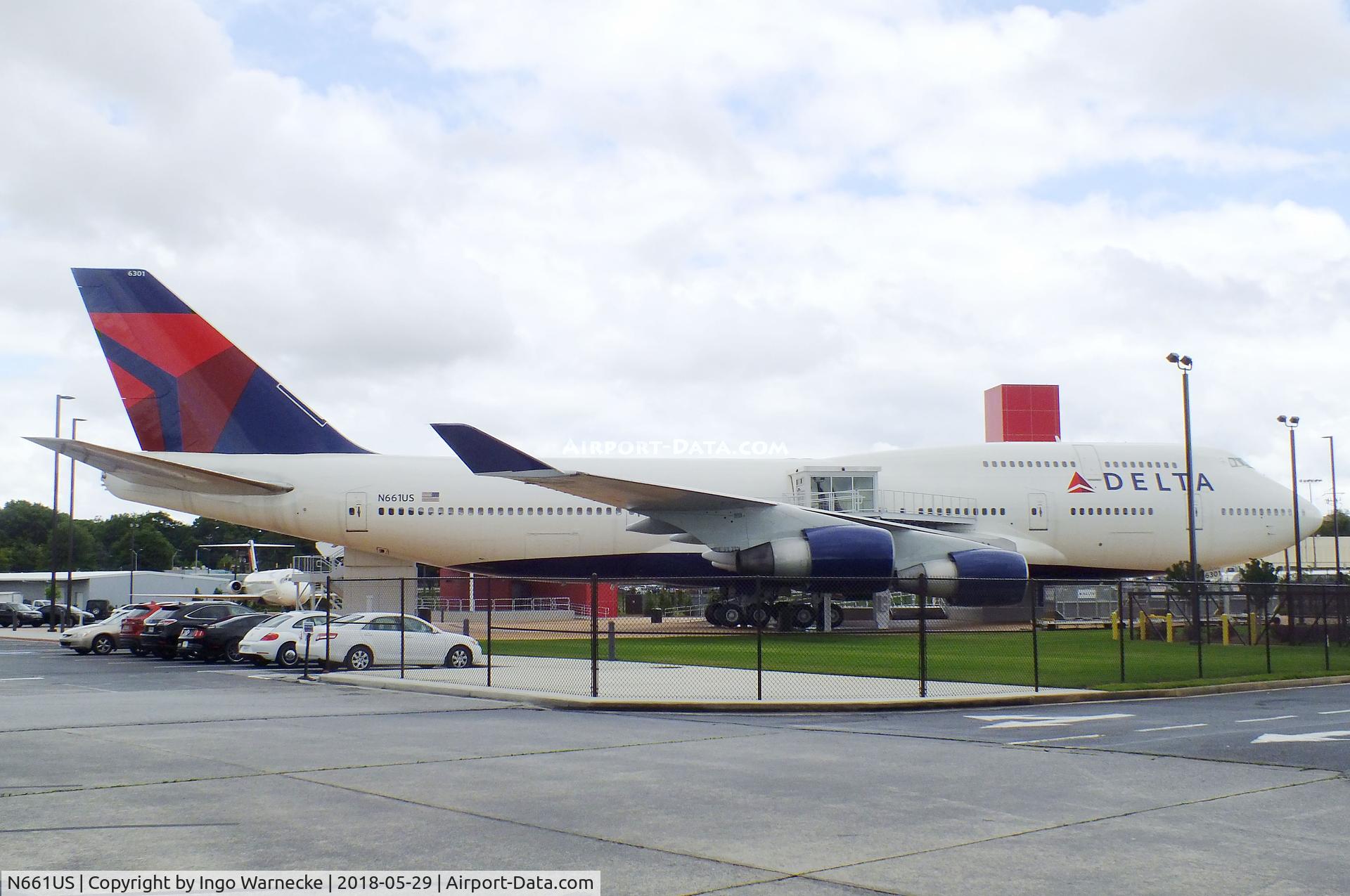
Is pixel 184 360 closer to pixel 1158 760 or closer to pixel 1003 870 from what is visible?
pixel 1158 760

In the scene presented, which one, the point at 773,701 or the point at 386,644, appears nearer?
the point at 773,701

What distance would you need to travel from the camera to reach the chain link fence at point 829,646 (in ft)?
59.5

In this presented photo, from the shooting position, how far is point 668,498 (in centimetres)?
2903

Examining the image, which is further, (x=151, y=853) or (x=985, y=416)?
(x=985, y=416)

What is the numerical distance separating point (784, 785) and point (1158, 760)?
361 cm

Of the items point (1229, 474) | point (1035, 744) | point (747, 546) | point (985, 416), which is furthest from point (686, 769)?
point (985, 416)

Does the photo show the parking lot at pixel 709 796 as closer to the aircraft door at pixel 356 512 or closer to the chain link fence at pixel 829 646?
the chain link fence at pixel 829 646

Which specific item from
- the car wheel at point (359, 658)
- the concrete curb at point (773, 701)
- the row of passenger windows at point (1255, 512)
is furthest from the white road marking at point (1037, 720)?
the row of passenger windows at point (1255, 512)

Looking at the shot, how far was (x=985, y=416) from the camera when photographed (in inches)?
2667

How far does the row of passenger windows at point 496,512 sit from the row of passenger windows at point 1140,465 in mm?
15209

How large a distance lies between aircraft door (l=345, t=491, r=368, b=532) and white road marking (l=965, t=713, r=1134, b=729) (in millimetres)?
22468

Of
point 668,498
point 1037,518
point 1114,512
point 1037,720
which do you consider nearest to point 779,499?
point 668,498

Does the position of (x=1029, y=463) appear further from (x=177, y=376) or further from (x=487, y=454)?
(x=177, y=376)

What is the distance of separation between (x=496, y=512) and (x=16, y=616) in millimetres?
38701
